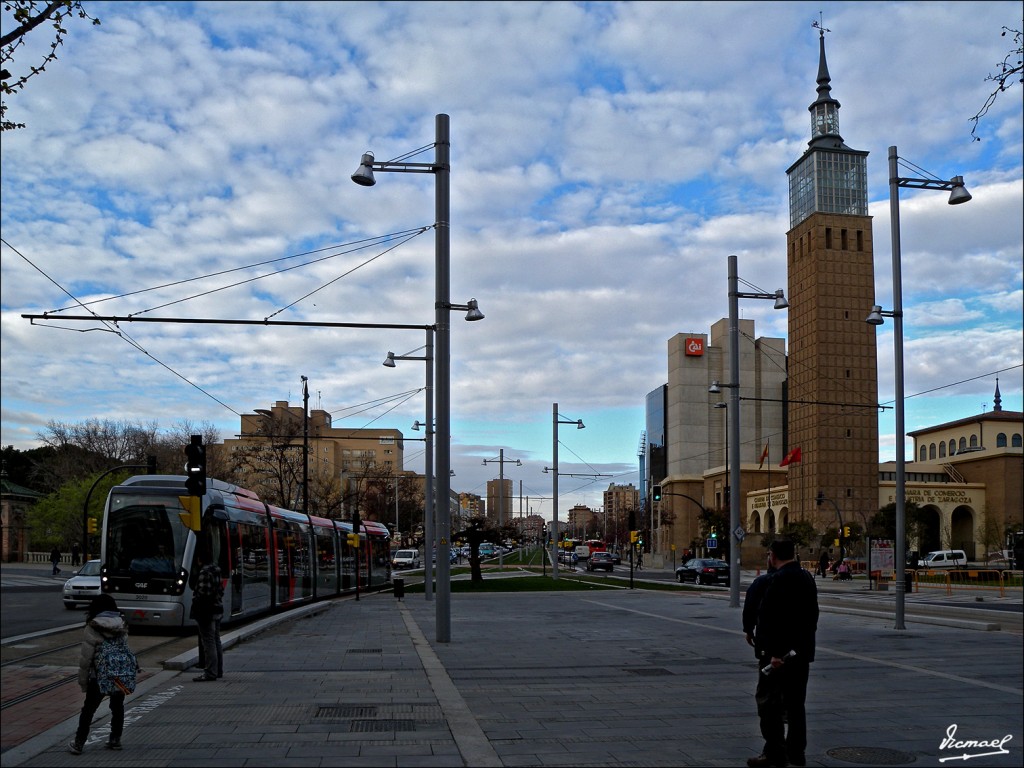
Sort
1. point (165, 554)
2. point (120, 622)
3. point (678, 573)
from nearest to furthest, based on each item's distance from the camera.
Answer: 1. point (120, 622)
2. point (165, 554)
3. point (678, 573)

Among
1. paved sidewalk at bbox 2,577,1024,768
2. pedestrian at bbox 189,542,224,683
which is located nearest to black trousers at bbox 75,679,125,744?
paved sidewalk at bbox 2,577,1024,768

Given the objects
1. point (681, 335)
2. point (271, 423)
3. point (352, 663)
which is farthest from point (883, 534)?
point (352, 663)

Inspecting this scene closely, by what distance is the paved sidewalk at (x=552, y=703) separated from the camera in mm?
8305

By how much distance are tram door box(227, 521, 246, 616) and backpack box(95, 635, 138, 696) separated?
13.5 meters

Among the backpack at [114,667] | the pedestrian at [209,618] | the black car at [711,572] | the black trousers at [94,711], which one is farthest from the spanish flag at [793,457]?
the black trousers at [94,711]

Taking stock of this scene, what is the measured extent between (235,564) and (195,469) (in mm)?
8760

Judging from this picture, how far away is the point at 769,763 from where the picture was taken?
763cm

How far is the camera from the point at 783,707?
7.59 metres

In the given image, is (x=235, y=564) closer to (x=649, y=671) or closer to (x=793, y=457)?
(x=649, y=671)

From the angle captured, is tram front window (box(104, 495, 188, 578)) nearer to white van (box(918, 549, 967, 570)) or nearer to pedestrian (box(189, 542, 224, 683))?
pedestrian (box(189, 542, 224, 683))

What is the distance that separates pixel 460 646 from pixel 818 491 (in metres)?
79.4

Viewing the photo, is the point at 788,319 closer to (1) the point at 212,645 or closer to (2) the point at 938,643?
(2) the point at 938,643

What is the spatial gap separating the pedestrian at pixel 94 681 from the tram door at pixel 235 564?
44.4 ft
